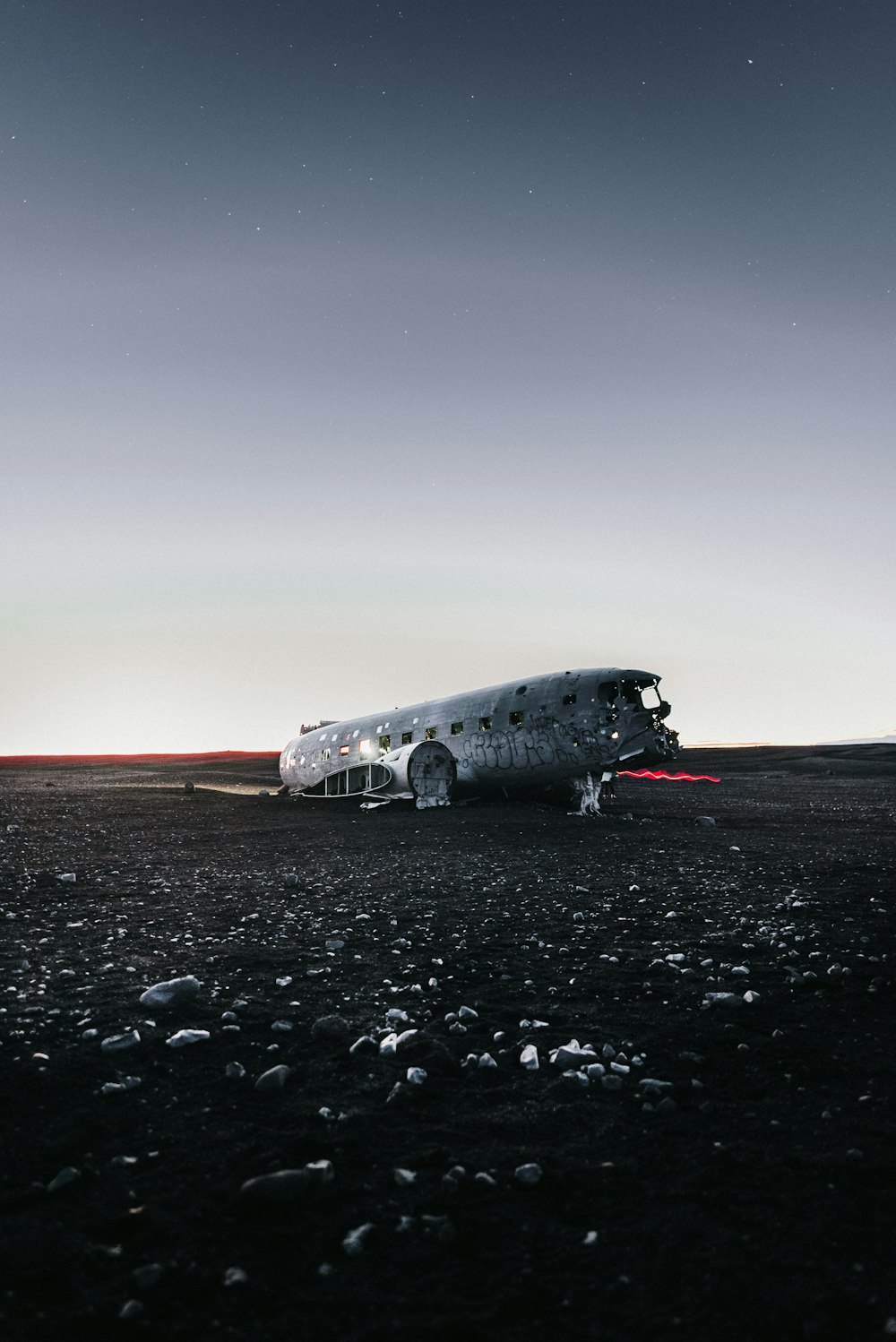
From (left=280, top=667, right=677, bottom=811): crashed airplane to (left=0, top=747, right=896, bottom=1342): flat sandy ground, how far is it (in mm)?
17572

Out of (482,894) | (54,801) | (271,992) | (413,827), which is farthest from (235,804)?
(271,992)

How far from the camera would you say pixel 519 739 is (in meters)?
30.5

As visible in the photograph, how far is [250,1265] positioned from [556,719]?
27.1m

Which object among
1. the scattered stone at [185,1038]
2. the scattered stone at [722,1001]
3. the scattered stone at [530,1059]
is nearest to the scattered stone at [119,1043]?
the scattered stone at [185,1038]

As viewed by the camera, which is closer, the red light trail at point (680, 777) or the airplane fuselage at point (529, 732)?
the airplane fuselage at point (529, 732)

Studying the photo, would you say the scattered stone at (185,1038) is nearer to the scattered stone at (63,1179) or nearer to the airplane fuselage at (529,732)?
the scattered stone at (63,1179)

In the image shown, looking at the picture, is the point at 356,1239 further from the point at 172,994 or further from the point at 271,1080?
the point at 172,994

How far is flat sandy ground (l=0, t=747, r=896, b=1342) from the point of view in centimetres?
296

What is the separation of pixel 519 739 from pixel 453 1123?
26.2 m

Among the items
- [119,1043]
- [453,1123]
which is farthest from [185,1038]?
[453,1123]

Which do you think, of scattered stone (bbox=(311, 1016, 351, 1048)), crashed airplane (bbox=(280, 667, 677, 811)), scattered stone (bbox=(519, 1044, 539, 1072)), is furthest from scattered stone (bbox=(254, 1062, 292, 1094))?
crashed airplane (bbox=(280, 667, 677, 811))

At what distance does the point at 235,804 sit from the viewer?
33938 mm

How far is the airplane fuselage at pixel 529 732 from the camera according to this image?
93.9 feet

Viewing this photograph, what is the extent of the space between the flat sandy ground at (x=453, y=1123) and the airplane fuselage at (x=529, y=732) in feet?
57.6
